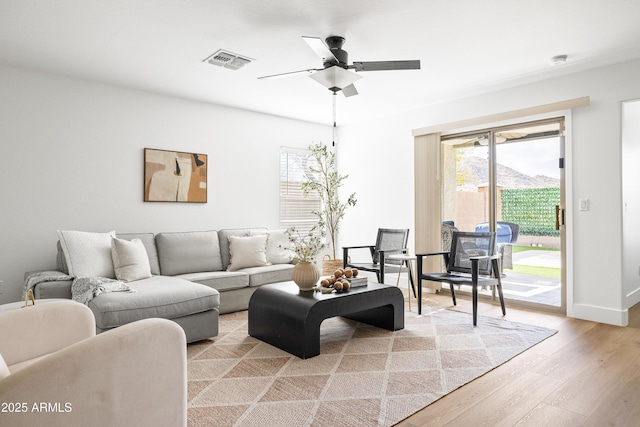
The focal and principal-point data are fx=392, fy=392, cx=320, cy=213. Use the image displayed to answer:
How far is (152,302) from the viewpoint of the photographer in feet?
10.1

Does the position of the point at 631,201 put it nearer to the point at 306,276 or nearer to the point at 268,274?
the point at 306,276

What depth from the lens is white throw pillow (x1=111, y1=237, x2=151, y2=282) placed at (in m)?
3.69

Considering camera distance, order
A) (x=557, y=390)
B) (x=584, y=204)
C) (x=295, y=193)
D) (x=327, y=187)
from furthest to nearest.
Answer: (x=327, y=187), (x=295, y=193), (x=584, y=204), (x=557, y=390)

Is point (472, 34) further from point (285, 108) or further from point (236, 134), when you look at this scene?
point (236, 134)

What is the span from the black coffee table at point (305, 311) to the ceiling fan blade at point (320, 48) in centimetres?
186

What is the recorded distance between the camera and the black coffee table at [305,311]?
2.95 metres

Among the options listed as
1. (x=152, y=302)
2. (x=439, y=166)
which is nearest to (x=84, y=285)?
(x=152, y=302)

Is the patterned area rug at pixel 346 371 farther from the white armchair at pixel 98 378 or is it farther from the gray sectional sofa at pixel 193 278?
the white armchair at pixel 98 378

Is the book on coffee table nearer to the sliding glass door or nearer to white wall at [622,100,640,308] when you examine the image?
the sliding glass door

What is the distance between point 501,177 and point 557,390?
2868mm

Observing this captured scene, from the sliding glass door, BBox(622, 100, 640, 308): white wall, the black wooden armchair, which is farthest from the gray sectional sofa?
BBox(622, 100, 640, 308): white wall

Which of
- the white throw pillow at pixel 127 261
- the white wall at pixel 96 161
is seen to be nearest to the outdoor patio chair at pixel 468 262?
the white wall at pixel 96 161

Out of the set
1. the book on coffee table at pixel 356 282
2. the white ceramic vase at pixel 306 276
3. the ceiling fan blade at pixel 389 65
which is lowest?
the book on coffee table at pixel 356 282

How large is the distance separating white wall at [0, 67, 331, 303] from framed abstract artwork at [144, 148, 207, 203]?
87 millimetres
